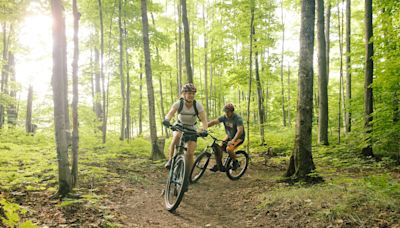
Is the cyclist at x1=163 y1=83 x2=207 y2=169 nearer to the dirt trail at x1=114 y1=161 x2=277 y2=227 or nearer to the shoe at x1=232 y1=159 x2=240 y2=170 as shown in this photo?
the dirt trail at x1=114 y1=161 x2=277 y2=227

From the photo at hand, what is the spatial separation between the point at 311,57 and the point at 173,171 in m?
4.03

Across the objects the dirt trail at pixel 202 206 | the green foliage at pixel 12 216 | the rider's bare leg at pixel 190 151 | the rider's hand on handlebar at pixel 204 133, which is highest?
the rider's hand on handlebar at pixel 204 133

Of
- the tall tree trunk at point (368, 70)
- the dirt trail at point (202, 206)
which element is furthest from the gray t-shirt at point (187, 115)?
the tall tree trunk at point (368, 70)

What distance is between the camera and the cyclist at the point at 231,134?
7957 mm

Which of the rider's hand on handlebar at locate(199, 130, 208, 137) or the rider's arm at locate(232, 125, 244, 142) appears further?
the rider's arm at locate(232, 125, 244, 142)

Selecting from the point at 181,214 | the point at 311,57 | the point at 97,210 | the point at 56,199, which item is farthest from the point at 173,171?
Result: the point at 311,57

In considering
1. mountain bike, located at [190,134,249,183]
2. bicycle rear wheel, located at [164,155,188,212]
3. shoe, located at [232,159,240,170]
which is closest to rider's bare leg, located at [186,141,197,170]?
bicycle rear wheel, located at [164,155,188,212]

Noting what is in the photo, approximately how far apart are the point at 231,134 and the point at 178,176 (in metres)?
3.16

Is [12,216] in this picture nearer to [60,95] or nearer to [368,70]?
[60,95]

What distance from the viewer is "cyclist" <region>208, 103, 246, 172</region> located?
796 centimetres

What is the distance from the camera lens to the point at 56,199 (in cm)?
482

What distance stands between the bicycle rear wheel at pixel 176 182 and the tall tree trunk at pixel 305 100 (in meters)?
2.72

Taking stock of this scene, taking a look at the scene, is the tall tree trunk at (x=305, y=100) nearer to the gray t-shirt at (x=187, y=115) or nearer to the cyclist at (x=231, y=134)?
the cyclist at (x=231, y=134)

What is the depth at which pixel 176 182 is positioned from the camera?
5535 mm
